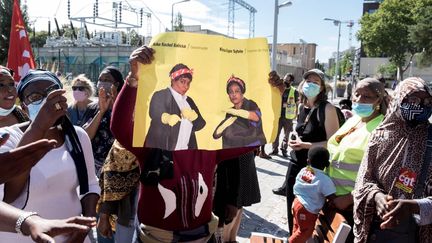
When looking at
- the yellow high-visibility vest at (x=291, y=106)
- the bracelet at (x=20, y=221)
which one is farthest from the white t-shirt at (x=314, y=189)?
the yellow high-visibility vest at (x=291, y=106)

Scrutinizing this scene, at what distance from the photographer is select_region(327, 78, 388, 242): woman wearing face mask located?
109 inches

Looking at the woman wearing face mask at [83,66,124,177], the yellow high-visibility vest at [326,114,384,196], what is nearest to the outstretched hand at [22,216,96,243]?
the woman wearing face mask at [83,66,124,177]

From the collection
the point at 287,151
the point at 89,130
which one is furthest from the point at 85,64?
the point at 89,130

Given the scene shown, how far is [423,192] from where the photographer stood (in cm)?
216

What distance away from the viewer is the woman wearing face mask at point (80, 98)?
12.1 feet

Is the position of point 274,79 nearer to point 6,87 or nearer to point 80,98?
point 6,87

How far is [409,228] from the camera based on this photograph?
7.25 feet

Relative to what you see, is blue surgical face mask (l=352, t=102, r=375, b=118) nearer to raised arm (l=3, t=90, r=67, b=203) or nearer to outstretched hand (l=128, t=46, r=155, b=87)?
outstretched hand (l=128, t=46, r=155, b=87)

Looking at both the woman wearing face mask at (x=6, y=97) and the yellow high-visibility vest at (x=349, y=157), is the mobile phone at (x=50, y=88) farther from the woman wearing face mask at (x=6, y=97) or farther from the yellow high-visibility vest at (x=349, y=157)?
the yellow high-visibility vest at (x=349, y=157)

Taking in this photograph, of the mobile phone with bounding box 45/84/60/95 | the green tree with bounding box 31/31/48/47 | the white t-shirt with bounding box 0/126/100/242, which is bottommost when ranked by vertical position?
the white t-shirt with bounding box 0/126/100/242

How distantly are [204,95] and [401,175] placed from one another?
124cm

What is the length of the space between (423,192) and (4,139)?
215 centimetres

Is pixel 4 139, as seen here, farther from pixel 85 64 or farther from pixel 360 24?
pixel 360 24

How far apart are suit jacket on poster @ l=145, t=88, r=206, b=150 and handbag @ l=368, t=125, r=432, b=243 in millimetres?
1305
